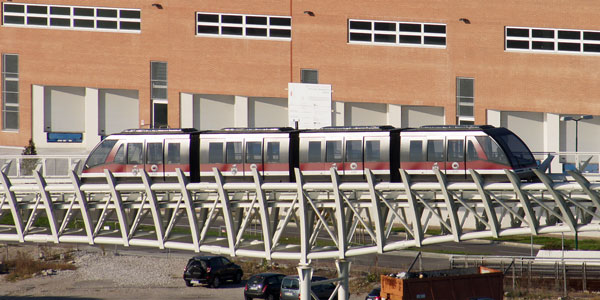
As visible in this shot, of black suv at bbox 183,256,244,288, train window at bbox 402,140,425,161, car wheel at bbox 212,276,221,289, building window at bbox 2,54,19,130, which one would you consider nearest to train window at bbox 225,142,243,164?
train window at bbox 402,140,425,161

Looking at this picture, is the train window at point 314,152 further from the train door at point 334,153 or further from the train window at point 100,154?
the train window at point 100,154

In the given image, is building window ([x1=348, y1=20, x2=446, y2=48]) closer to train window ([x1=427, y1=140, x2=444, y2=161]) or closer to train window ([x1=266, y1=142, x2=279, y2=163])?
train window ([x1=266, y1=142, x2=279, y2=163])

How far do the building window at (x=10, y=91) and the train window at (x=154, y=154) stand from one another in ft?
120

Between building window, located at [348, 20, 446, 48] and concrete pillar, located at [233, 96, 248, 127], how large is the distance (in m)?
8.43

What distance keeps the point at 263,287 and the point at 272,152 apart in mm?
11404

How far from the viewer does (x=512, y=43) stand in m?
66.1

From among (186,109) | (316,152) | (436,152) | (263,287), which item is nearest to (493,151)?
(436,152)

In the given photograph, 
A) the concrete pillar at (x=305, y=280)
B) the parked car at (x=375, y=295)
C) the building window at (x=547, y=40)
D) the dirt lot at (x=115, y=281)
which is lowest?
the dirt lot at (x=115, y=281)

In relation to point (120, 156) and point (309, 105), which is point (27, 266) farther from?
point (309, 105)

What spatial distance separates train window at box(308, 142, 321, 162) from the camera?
105ft

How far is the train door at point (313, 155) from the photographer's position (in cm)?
3180

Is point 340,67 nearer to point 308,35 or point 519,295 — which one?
point 308,35

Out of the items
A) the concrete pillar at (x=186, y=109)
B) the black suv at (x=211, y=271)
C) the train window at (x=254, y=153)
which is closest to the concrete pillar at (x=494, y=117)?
the concrete pillar at (x=186, y=109)

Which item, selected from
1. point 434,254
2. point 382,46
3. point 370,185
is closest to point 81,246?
point 434,254
